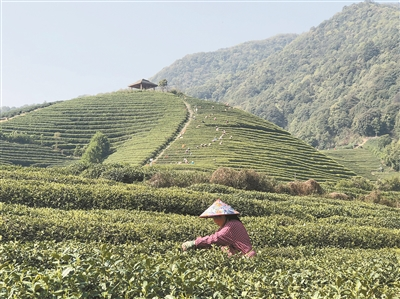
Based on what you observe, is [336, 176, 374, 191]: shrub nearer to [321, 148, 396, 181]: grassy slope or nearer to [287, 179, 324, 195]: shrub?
[287, 179, 324, 195]: shrub

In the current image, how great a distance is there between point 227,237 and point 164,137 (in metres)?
56.0

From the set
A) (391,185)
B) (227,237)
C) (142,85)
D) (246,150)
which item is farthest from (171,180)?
(142,85)

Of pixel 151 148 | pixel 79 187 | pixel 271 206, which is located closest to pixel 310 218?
pixel 271 206

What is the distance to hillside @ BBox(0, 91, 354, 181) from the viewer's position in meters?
51.6

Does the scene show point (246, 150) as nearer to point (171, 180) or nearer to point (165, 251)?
point (171, 180)

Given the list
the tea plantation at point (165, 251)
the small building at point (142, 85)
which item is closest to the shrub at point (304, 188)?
the tea plantation at point (165, 251)

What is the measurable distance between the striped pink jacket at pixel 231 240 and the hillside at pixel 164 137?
34787 mm

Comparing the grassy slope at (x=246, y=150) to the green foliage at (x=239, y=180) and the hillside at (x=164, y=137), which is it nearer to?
the hillside at (x=164, y=137)

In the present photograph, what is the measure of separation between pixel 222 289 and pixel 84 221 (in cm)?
629

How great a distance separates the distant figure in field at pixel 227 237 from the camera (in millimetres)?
6422

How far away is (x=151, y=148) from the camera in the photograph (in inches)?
2258

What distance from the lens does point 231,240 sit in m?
6.50

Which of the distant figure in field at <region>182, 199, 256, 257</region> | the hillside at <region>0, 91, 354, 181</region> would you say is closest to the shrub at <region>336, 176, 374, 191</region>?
the hillside at <region>0, 91, 354, 181</region>

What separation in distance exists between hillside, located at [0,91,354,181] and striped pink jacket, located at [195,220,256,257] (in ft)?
114
